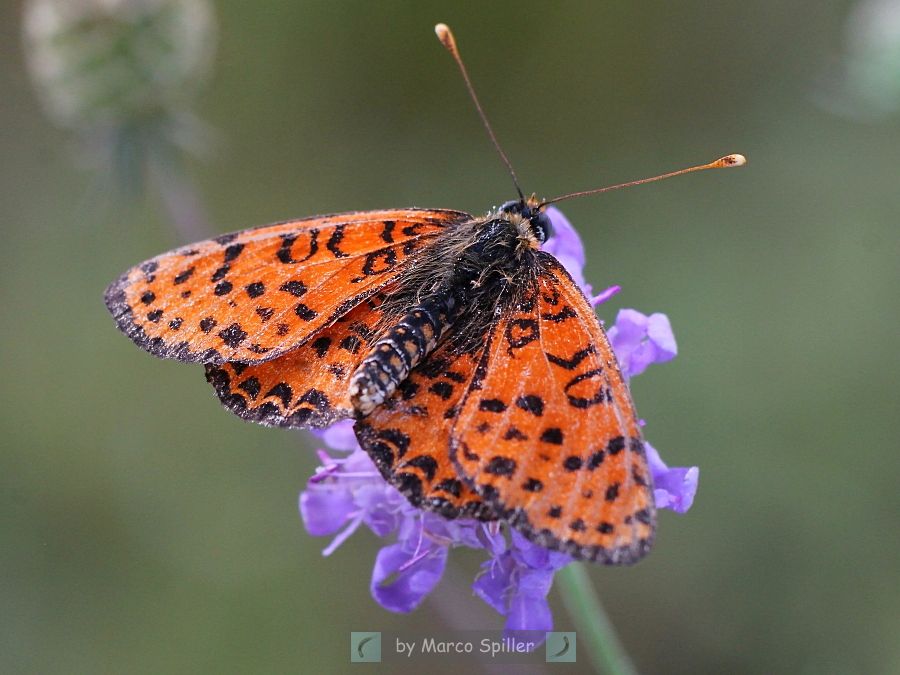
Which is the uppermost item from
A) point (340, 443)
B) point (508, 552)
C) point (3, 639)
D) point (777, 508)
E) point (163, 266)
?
point (163, 266)

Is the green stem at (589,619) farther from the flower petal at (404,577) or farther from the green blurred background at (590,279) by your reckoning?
the green blurred background at (590,279)

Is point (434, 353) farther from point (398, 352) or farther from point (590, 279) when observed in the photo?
point (590, 279)

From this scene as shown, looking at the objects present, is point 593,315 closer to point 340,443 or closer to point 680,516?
point 340,443

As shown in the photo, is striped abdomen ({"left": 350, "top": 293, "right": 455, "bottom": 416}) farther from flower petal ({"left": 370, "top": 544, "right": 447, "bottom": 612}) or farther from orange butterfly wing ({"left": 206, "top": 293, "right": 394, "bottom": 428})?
flower petal ({"left": 370, "top": 544, "right": 447, "bottom": 612})

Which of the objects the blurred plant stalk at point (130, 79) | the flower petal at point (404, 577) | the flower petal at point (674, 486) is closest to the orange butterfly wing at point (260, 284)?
the flower petal at point (404, 577)

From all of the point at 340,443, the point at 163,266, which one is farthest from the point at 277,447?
the point at 163,266

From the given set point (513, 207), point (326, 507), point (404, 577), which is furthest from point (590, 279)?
point (404, 577)
